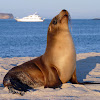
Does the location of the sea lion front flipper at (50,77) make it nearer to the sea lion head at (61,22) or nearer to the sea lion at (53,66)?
the sea lion at (53,66)

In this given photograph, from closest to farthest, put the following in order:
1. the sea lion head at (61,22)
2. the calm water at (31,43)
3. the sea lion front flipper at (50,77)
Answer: the sea lion front flipper at (50,77) → the sea lion head at (61,22) → the calm water at (31,43)

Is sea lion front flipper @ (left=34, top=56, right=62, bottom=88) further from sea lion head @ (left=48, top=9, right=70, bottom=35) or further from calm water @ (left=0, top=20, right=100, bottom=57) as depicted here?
calm water @ (left=0, top=20, right=100, bottom=57)

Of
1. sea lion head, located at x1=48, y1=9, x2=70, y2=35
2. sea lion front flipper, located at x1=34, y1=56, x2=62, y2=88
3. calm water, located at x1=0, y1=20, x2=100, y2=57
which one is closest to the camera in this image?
sea lion front flipper, located at x1=34, y1=56, x2=62, y2=88

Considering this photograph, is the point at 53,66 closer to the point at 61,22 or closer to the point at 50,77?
the point at 50,77

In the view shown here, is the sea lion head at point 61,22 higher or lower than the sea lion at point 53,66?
higher

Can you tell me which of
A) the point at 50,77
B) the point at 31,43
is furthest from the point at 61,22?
the point at 31,43

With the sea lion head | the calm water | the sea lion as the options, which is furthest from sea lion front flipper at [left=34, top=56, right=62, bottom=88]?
the calm water

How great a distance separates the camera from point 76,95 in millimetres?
4621

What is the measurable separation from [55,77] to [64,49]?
63 centimetres

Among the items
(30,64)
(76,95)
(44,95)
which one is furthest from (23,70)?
(76,95)

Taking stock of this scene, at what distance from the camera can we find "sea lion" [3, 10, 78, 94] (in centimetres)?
516

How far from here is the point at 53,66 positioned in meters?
5.21

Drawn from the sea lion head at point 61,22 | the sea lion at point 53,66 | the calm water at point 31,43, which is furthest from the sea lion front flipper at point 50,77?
the calm water at point 31,43

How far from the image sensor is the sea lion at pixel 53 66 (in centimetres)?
516
